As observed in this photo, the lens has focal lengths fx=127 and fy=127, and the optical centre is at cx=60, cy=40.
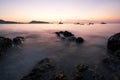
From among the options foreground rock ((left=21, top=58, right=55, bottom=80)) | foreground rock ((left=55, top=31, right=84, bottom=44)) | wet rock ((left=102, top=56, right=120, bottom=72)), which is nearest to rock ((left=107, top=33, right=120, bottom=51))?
wet rock ((left=102, top=56, right=120, bottom=72))

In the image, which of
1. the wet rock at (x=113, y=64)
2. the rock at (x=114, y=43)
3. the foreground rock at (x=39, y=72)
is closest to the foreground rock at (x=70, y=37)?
the rock at (x=114, y=43)

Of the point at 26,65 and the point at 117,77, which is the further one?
the point at 26,65

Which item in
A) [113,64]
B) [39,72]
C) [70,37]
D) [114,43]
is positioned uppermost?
[114,43]

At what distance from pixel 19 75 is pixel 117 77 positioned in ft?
27.8

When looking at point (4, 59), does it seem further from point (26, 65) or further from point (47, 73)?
point (47, 73)

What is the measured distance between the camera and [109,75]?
11.2 metres

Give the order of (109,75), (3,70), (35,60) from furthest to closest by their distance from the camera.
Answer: (35,60) < (3,70) < (109,75)

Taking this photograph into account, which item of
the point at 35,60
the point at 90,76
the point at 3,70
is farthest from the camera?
the point at 35,60

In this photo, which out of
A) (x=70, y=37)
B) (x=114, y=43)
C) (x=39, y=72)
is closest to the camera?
(x=39, y=72)

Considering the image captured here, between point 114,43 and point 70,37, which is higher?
point 114,43

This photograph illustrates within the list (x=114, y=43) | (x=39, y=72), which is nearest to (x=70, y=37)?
(x=114, y=43)

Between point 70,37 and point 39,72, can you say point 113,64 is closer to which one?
point 39,72

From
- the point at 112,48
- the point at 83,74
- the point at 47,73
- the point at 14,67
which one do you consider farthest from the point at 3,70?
the point at 112,48

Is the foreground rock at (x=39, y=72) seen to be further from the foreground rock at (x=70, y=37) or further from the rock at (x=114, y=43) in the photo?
the foreground rock at (x=70, y=37)
